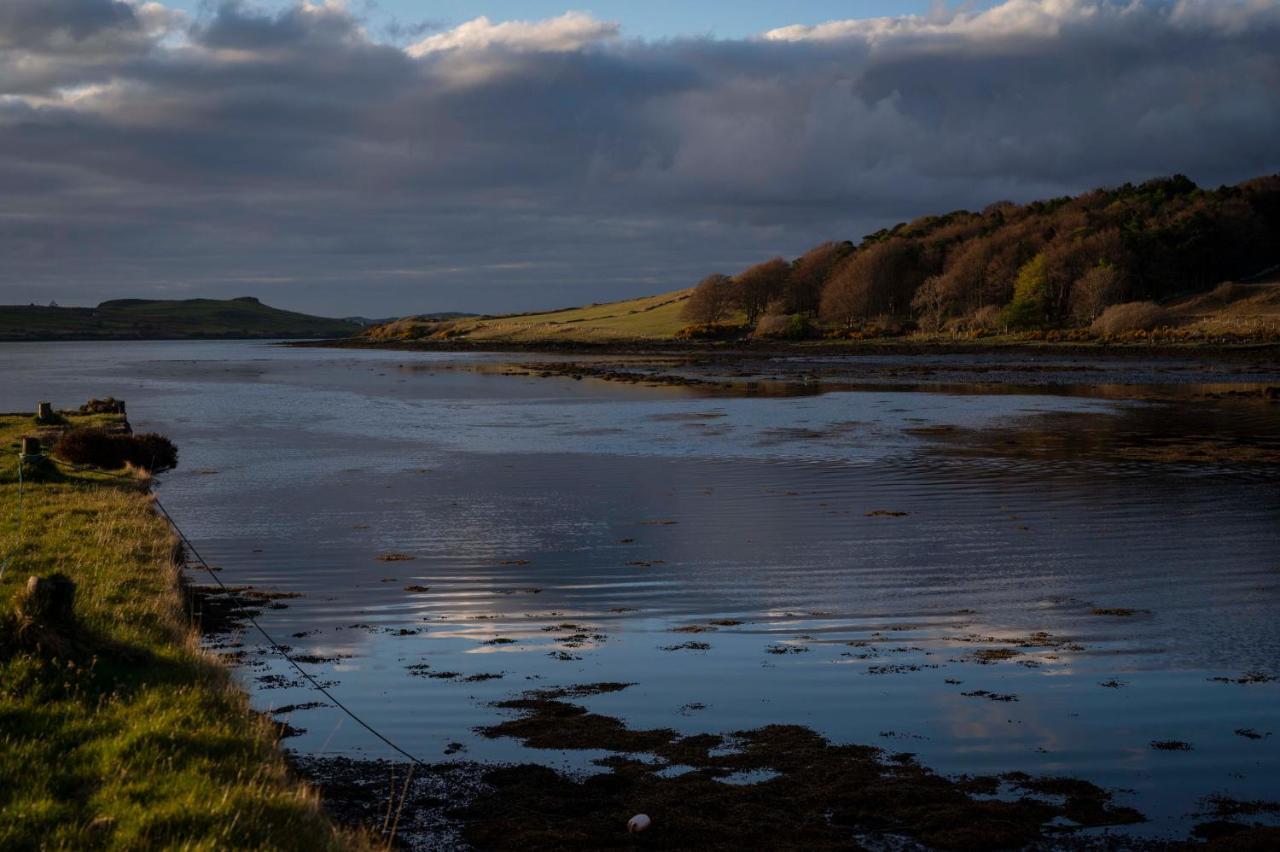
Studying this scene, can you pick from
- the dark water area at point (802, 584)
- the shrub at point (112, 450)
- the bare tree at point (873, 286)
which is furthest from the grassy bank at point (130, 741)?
the bare tree at point (873, 286)

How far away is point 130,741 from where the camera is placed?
749 centimetres

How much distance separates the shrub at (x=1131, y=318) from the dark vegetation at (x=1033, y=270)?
11cm

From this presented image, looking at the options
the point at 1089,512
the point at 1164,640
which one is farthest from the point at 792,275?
the point at 1164,640

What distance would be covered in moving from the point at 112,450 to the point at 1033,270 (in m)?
105

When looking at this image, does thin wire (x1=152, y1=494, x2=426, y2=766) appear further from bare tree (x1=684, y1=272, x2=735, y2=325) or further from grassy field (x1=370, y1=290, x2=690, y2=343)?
bare tree (x1=684, y1=272, x2=735, y2=325)

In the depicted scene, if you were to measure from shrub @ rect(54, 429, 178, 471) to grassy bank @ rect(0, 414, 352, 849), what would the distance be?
13.7 meters

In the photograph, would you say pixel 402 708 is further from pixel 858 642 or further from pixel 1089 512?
pixel 1089 512

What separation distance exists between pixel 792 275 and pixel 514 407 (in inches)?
4158

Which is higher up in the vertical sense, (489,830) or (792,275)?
(792,275)

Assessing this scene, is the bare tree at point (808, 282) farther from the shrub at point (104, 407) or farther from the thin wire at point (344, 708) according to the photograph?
the thin wire at point (344, 708)

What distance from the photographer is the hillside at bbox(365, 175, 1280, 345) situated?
104812mm

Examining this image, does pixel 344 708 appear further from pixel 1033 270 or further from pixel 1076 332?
pixel 1033 270

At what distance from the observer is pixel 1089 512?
22062 mm

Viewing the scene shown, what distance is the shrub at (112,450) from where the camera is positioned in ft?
83.7
